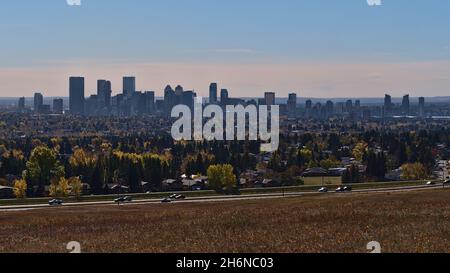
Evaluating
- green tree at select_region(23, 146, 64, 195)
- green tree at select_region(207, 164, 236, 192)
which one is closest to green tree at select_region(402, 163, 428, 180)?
green tree at select_region(207, 164, 236, 192)

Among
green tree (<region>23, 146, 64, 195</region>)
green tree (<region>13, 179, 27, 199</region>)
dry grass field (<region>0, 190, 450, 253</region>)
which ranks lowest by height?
green tree (<region>13, 179, 27, 199</region>)

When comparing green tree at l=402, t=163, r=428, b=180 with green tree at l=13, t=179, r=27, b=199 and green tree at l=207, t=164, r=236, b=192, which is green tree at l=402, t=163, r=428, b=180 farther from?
green tree at l=13, t=179, r=27, b=199

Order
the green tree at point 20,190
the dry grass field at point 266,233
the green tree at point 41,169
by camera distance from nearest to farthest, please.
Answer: the dry grass field at point 266,233, the green tree at point 20,190, the green tree at point 41,169

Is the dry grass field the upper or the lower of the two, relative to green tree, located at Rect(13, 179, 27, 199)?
upper

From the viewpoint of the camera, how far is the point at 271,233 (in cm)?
2470

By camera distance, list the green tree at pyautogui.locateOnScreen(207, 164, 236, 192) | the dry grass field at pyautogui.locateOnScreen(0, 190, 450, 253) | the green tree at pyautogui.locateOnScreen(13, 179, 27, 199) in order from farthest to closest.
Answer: the green tree at pyautogui.locateOnScreen(207, 164, 236, 192)
the green tree at pyautogui.locateOnScreen(13, 179, 27, 199)
the dry grass field at pyautogui.locateOnScreen(0, 190, 450, 253)

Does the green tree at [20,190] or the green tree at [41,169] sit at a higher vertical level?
the green tree at [41,169]

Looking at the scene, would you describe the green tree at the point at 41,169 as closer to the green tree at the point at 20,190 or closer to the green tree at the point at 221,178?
the green tree at the point at 20,190

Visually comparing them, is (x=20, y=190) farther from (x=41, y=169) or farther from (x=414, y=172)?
(x=414, y=172)

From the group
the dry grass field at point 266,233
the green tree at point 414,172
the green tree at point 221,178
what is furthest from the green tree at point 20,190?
the dry grass field at point 266,233

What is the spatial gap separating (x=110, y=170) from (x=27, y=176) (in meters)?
17.2
